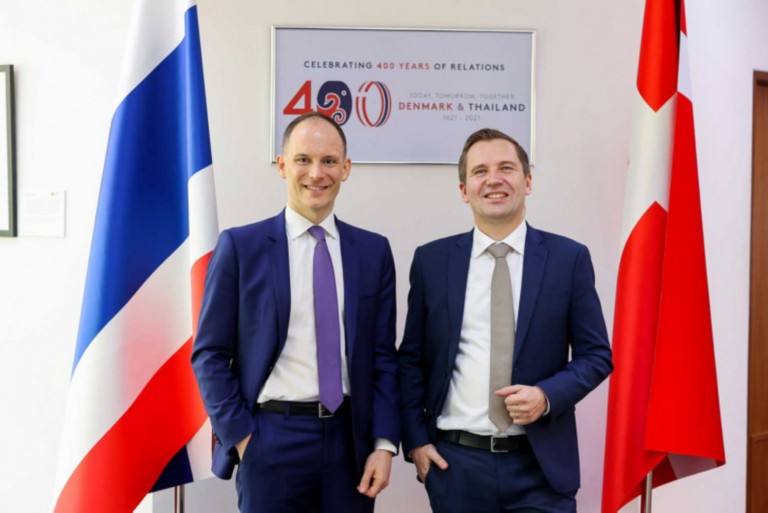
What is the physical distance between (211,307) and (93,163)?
1208 millimetres

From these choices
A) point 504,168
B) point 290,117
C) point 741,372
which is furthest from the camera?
point 741,372

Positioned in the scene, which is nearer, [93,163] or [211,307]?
[211,307]

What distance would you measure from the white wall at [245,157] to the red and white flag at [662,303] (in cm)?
34

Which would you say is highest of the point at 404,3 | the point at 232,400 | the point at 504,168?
the point at 404,3

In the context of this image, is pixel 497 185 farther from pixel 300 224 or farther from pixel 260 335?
pixel 260 335

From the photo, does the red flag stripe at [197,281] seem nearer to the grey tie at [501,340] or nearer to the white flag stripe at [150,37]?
the white flag stripe at [150,37]

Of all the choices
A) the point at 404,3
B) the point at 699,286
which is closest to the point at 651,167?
the point at 699,286

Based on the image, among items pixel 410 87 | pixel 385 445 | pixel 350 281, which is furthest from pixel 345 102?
pixel 385 445

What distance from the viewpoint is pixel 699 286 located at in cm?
190

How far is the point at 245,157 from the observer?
234 cm

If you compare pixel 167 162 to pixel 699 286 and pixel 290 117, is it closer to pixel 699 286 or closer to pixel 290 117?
pixel 290 117

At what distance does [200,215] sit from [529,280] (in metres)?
1.04

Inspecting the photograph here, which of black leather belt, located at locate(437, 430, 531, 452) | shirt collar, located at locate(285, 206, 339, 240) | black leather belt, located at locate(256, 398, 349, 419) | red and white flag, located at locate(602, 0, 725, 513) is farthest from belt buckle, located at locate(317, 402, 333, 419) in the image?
red and white flag, located at locate(602, 0, 725, 513)

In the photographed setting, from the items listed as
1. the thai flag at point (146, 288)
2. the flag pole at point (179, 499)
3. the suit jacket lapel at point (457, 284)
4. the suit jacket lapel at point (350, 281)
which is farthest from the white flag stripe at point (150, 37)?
the flag pole at point (179, 499)
